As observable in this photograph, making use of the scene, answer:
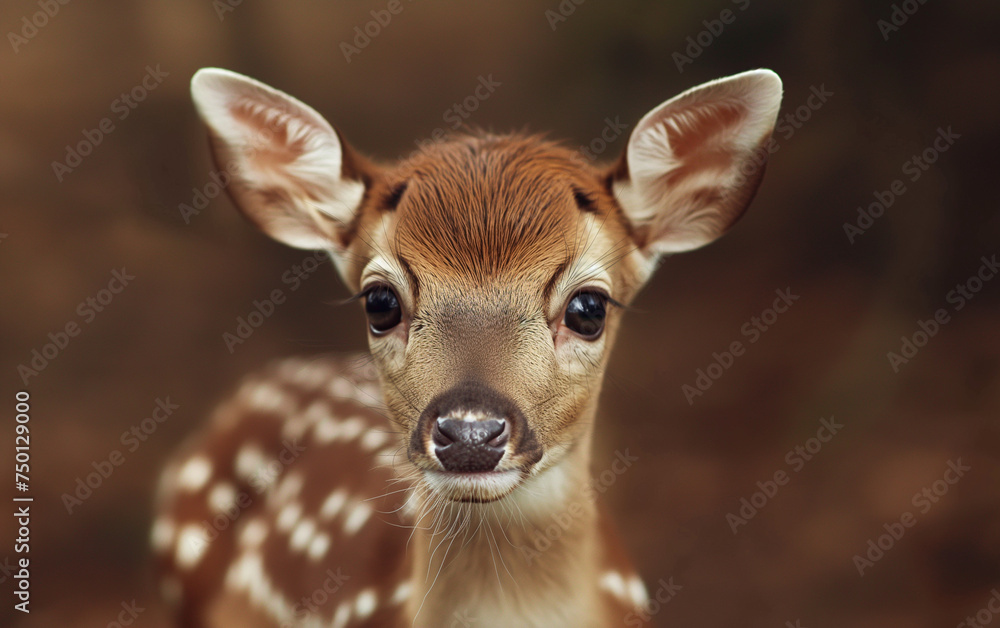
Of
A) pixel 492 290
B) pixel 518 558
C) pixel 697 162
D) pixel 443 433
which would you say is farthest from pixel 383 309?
pixel 697 162

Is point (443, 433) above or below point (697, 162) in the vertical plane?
below

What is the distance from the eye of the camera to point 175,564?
229 cm

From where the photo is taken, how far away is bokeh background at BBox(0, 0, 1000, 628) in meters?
2.65

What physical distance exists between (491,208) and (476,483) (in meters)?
0.49

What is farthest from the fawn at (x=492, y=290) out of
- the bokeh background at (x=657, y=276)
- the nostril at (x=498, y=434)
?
the bokeh background at (x=657, y=276)

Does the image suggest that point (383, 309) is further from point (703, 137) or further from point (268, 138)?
point (703, 137)

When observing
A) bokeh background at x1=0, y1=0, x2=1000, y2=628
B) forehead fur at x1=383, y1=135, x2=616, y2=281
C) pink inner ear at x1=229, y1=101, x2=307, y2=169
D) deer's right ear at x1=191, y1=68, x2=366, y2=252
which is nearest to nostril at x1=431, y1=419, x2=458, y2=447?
forehead fur at x1=383, y1=135, x2=616, y2=281

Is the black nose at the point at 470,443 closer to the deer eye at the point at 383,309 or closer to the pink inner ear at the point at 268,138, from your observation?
the deer eye at the point at 383,309

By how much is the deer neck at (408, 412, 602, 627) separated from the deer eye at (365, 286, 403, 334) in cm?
36

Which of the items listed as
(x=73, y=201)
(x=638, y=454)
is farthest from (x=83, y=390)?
(x=638, y=454)

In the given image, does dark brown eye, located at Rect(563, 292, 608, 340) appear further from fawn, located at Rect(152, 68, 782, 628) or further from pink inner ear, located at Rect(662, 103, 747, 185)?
pink inner ear, located at Rect(662, 103, 747, 185)

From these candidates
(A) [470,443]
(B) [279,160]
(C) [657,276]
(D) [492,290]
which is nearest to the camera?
(A) [470,443]

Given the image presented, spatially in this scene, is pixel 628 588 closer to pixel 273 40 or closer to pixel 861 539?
pixel 861 539

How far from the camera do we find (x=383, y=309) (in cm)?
137
